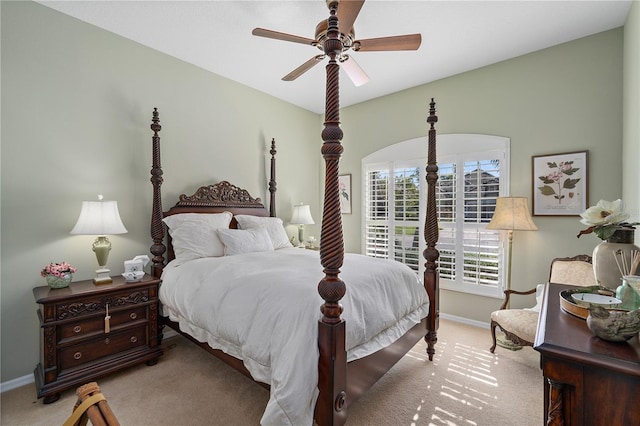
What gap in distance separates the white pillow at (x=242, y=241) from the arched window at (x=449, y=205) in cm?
190

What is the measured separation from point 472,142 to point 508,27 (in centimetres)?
120

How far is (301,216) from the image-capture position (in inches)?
171

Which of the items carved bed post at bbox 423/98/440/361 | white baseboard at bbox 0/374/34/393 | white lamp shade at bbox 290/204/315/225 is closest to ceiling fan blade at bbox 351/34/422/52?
carved bed post at bbox 423/98/440/361

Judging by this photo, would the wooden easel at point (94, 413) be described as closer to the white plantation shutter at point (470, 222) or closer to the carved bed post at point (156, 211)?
the carved bed post at point (156, 211)

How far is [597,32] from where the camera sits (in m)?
Result: 2.76

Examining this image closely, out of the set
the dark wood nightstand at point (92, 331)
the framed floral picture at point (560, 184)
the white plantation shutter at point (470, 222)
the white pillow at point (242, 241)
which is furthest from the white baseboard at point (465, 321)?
the dark wood nightstand at point (92, 331)

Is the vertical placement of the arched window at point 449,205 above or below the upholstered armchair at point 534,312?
above

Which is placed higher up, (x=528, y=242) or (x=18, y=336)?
(x=528, y=242)

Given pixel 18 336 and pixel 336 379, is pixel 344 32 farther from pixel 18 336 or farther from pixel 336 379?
pixel 18 336

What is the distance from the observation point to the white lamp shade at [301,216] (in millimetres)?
4316

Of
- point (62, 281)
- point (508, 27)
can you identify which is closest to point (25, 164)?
point (62, 281)

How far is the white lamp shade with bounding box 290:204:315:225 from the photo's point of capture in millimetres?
4316

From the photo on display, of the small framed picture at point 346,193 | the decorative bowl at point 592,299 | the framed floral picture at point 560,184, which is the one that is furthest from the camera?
the small framed picture at point 346,193

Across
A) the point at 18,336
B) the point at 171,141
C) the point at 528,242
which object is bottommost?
the point at 18,336
